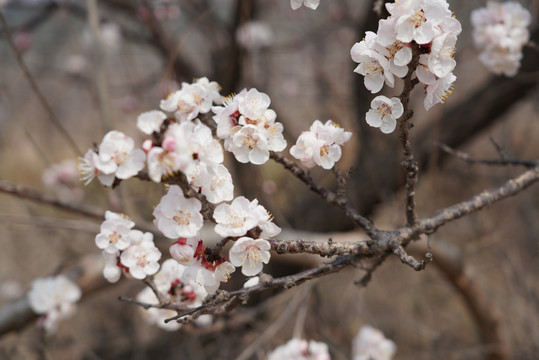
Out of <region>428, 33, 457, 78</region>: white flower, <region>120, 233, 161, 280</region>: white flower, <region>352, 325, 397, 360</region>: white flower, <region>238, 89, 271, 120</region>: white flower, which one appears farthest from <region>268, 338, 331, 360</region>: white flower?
<region>428, 33, 457, 78</region>: white flower

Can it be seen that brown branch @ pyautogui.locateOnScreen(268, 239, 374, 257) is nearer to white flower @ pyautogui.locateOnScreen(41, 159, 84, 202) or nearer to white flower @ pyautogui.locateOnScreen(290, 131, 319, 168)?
white flower @ pyautogui.locateOnScreen(290, 131, 319, 168)

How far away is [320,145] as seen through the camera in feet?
3.01

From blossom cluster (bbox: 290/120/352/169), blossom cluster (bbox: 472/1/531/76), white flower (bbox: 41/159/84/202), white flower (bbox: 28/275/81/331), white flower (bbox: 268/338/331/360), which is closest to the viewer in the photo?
blossom cluster (bbox: 290/120/352/169)

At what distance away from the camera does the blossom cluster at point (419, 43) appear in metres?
0.73

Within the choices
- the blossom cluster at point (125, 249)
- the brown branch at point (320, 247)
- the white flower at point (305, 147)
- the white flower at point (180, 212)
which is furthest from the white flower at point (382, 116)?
the blossom cluster at point (125, 249)

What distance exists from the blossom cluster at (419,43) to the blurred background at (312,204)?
1.06 meters

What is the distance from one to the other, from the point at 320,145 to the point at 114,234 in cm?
46

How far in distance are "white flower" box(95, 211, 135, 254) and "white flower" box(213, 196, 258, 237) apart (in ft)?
0.86

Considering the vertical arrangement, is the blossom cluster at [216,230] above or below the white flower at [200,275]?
above

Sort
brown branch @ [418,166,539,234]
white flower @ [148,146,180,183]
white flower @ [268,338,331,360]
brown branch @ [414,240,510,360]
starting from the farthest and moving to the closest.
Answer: brown branch @ [414,240,510,360] → white flower @ [268,338,331,360] → brown branch @ [418,166,539,234] → white flower @ [148,146,180,183]

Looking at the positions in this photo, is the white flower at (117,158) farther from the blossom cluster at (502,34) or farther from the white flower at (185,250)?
the blossom cluster at (502,34)

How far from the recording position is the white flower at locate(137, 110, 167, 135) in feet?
2.51

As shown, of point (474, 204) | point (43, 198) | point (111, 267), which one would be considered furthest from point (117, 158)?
point (43, 198)

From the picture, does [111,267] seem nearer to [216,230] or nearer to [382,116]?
[216,230]
